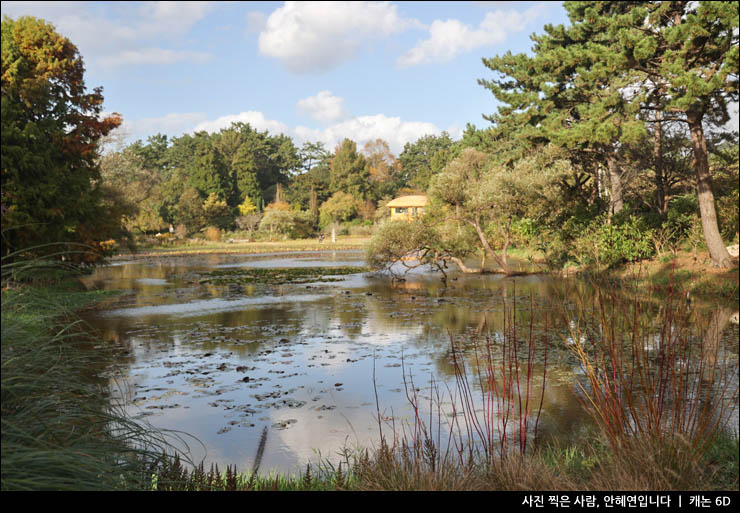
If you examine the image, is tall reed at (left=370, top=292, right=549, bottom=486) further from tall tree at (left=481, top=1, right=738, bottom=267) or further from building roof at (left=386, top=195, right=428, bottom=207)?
building roof at (left=386, top=195, right=428, bottom=207)

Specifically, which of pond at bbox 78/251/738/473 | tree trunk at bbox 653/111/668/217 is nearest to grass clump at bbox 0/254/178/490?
pond at bbox 78/251/738/473

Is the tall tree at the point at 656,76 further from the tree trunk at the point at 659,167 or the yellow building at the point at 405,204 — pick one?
the yellow building at the point at 405,204

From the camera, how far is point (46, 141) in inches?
651

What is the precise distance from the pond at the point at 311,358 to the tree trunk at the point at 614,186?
5.53 m

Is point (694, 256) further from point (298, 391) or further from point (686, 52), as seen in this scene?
point (298, 391)

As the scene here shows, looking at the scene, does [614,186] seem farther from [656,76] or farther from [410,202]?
[410,202]

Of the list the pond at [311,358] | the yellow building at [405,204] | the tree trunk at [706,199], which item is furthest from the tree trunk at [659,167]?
the yellow building at [405,204]

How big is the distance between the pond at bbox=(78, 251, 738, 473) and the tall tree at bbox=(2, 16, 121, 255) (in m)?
3.00

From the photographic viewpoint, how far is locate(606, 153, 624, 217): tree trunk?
20.9 meters

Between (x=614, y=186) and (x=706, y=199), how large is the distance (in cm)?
511

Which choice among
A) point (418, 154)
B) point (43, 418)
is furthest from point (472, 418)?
point (418, 154)

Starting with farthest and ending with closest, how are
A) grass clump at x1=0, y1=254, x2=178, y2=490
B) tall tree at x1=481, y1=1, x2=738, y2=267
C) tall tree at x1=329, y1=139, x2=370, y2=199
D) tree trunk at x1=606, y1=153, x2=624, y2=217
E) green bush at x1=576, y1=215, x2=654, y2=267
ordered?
tall tree at x1=329, y1=139, x2=370, y2=199, tree trunk at x1=606, y1=153, x2=624, y2=217, green bush at x1=576, y1=215, x2=654, y2=267, tall tree at x1=481, y1=1, x2=738, y2=267, grass clump at x1=0, y1=254, x2=178, y2=490
